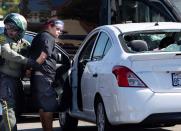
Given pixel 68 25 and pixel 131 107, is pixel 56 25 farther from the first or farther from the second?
pixel 68 25

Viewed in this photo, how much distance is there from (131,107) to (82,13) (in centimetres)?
620

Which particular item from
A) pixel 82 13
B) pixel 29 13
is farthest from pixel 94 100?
pixel 29 13

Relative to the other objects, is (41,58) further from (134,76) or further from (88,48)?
(88,48)

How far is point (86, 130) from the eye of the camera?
1144 cm

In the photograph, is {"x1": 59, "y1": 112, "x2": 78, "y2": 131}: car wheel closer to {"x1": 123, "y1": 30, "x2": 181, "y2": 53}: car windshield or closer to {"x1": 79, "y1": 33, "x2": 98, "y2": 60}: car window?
{"x1": 79, "y1": 33, "x2": 98, "y2": 60}: car window

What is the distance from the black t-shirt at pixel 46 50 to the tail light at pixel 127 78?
1.18m

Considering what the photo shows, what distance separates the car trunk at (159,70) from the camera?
8.04 metres

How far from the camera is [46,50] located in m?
8.80

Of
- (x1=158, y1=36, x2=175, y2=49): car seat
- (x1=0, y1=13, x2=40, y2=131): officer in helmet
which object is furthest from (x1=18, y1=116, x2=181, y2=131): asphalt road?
(x1=0, y1=13, x2=40, y2=131): officer in helmet

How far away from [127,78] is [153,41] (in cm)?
152

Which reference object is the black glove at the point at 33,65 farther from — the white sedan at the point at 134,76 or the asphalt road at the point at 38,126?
the asphalt road at the point at 38,126

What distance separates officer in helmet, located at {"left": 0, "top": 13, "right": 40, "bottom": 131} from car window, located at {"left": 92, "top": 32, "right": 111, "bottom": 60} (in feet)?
3.78

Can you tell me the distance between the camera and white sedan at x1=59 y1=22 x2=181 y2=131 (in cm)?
800

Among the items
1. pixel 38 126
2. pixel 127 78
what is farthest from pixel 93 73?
pixel 38 126
